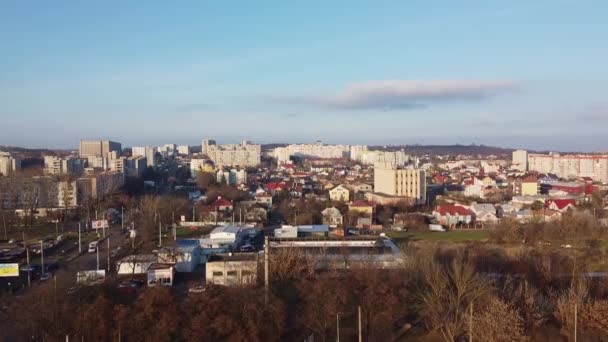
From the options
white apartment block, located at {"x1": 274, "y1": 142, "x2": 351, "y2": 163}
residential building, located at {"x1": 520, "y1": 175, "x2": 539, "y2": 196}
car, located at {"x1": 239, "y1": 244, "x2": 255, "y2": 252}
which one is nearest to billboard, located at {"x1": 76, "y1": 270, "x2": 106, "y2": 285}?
car, located at {"x1": 239, "y1": 244, "x2": 255, "y2": 252}

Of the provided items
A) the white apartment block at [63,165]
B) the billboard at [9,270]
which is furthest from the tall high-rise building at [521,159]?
the billboard at [9,270]

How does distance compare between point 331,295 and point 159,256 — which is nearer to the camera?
point 331,295

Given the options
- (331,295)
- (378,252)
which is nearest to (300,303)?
(331,295)

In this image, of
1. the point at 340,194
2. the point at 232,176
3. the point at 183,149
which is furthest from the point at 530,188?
the point at 183,149

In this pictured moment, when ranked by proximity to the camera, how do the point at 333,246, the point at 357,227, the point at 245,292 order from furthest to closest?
the point at 357,227 < the point at 333,246 < the point at 245,292

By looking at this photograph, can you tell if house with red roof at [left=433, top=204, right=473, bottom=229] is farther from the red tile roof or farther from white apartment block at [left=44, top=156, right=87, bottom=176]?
white apartment block at [left=44, top=156, right=87, bottom=176]

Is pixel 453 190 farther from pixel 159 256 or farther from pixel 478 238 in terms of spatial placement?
pixel 159 256

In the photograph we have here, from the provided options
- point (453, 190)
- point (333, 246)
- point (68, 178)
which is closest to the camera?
point (333, 246)
